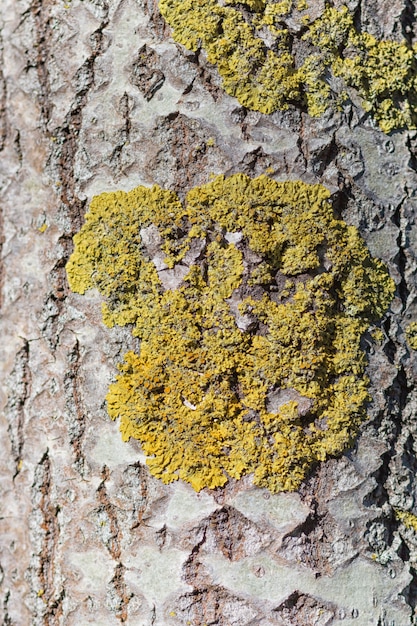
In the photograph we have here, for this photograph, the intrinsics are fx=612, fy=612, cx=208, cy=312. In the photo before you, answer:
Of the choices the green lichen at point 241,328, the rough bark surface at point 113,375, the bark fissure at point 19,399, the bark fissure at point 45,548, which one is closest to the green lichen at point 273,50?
the rough bark surface at point 113,375

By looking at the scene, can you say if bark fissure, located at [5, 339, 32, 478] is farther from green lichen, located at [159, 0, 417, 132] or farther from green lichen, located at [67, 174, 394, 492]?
green lichen, located at [159, 0, 417, 132]

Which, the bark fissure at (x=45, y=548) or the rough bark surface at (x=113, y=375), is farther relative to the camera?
the bark fissure at (x=45, y=548)

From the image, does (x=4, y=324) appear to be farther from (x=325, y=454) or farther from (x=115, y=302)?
(x=325, y=454)

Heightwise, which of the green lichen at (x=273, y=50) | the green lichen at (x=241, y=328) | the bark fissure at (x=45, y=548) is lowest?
the bark fissure at (x=45, y=548)

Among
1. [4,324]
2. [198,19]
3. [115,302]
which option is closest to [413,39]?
[198,19]

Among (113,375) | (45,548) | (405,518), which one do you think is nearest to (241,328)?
(113,375)

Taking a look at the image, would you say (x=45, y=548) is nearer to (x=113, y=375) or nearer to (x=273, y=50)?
(x=113, y=375)

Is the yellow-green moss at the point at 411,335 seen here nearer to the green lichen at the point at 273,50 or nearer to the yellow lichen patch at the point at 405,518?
the yellow lichen patch at the point at 405,518

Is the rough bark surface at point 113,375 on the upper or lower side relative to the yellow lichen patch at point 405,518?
upper
